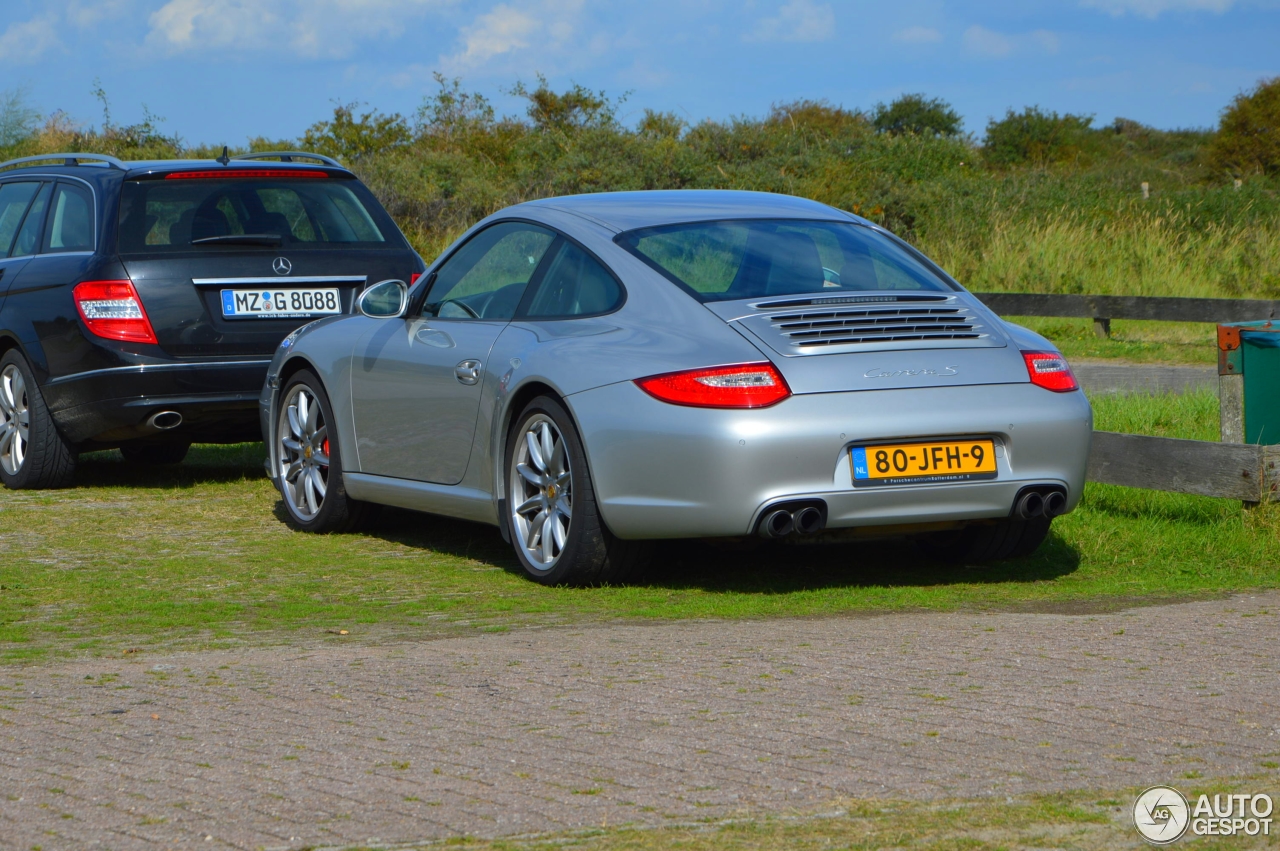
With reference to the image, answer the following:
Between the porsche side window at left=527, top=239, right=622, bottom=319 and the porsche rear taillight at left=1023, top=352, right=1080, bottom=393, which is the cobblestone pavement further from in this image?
the porsche side window at left=527, top=239, right=622, bottom=319

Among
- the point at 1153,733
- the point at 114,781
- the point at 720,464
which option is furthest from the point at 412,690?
the point at 1153,733

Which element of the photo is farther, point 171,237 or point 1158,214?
point 1158,214

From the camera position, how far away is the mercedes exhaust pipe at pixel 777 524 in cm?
583

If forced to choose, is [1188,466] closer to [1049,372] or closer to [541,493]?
[1049,372]

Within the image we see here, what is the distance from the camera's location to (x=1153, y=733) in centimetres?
406

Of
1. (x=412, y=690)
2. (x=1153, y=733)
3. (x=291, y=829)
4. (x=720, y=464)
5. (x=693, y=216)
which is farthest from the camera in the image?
(x=693, y=216)

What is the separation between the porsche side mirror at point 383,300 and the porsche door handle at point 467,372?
761mm

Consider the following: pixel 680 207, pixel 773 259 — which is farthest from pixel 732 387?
pixel 680 207

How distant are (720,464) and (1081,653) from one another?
4.58 ft

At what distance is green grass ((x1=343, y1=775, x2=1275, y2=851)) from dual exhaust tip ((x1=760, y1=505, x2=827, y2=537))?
2.35 m

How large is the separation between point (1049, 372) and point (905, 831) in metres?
3.28

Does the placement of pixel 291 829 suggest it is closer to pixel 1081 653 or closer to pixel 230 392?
pixel 1081 653

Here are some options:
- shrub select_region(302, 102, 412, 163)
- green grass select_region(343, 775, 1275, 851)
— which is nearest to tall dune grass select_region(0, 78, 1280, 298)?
shrub select_region(302, 102, 412, 163)

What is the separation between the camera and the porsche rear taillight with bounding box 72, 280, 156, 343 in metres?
9.08
